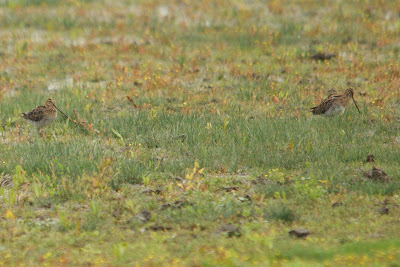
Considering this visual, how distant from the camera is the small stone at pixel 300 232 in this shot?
7.41 meters

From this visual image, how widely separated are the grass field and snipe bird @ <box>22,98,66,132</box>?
28cm

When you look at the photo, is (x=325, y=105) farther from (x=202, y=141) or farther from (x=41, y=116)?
A: (x=41, y=116)

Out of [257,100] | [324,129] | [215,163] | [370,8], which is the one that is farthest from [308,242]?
[370,8]

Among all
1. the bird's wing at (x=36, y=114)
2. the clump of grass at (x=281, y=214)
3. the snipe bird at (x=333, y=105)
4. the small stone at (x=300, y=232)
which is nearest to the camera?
the small stone at (x=300, y=232)

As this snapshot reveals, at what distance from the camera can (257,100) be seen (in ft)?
45.6

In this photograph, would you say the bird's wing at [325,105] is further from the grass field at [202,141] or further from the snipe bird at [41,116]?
the snipe bird at [41,116]

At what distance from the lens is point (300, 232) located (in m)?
7.41

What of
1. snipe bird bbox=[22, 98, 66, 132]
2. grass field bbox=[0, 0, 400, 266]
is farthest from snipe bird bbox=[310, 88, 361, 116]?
snipe bird bbox=[22, 98, 66, 132]

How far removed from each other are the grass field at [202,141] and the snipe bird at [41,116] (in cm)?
28

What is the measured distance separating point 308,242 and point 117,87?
8.66 meters

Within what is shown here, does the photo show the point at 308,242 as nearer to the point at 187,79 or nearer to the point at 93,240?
the point at 93,240

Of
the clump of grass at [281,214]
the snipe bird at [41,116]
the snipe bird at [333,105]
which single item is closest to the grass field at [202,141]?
the clump of grass at [281,214]

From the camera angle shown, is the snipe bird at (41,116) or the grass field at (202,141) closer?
the grass field at (202,141)

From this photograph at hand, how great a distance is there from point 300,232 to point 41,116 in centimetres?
611
